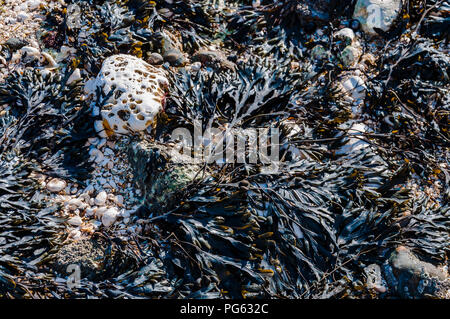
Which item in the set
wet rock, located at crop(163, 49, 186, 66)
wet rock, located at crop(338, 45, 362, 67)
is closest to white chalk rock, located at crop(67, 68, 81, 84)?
wet rock, located at crop(163, 49, 186, 66)

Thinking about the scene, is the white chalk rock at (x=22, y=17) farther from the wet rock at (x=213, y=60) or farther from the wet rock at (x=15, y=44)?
the wet rock at (x=213, y=60)

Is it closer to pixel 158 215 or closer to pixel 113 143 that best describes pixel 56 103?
pixel 113 143

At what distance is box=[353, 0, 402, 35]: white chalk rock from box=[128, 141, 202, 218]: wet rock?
77.5 inches

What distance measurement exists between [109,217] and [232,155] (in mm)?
852

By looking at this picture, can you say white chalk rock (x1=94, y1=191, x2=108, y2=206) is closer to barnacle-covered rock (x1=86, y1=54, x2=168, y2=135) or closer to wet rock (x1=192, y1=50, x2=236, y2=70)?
barnacle-covered rock (x1=86, y1=54, x2=168, y2=135)

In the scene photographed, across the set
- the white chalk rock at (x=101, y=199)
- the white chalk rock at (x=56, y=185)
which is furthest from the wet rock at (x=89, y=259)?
the white chalk rock at (x=56, y=185)

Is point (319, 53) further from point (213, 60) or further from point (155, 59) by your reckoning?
point (155, 59)

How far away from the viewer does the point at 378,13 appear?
3.07 meters

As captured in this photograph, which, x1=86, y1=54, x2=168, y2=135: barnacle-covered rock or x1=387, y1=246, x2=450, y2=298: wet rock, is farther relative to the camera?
x1=86, y1=54, x2=168, y2=135: barnacle-covered rock

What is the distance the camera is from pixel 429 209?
2375mm

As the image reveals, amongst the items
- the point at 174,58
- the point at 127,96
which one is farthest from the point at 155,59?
the point at 127,96

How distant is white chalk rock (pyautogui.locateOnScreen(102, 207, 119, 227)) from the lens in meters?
2.26

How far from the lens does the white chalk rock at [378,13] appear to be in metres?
3.07

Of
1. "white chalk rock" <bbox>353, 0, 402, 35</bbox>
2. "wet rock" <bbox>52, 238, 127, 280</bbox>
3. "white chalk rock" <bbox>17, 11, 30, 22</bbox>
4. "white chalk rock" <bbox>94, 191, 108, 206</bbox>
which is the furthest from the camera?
"white chalk rock" <bbox>353, 0, 402, 35</bbox>
